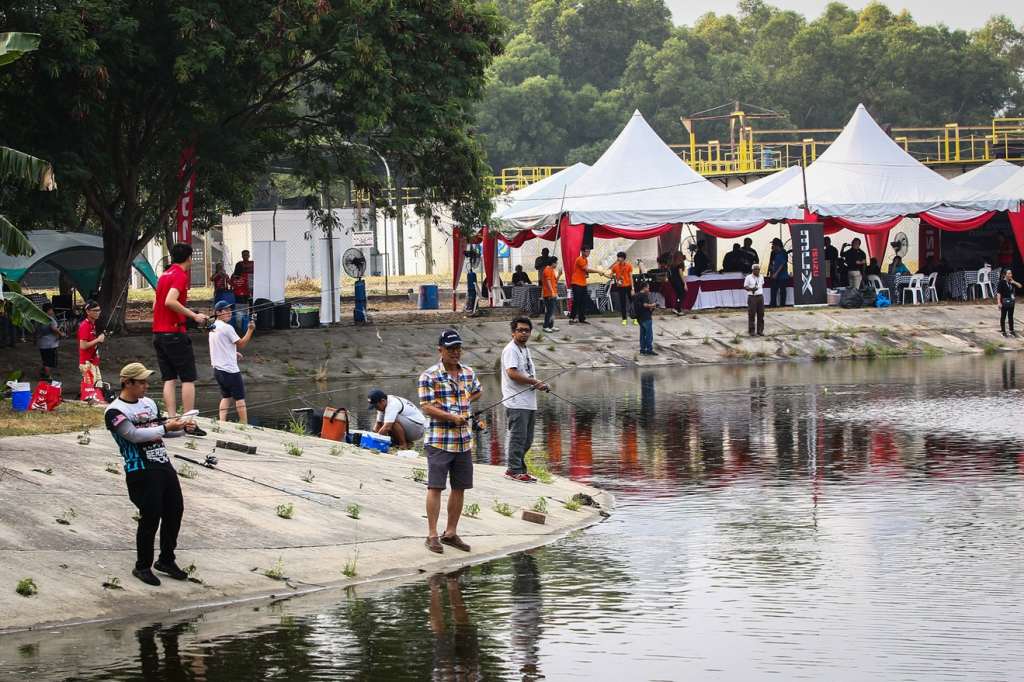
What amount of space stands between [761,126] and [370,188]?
7484 centimetres

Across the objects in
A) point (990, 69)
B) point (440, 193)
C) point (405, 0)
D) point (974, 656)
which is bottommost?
point (974, 656)

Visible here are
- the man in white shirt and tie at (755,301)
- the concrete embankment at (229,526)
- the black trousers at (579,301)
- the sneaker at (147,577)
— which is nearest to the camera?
the concrete embankment at (229,526)

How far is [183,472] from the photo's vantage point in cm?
1309

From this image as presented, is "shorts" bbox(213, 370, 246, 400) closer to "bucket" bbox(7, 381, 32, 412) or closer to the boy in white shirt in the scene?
the boy in white shirt

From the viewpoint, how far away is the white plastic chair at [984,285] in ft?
137

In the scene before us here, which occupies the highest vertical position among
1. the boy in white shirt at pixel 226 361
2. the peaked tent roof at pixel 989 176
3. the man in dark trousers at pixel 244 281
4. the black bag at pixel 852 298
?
the peaked tent roof at pixel 989 176

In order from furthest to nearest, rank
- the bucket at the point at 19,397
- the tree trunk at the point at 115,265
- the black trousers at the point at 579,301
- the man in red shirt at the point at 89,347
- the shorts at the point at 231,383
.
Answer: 1. the black trousers at the point at 579,301
2. the tree trunk at the point at 115,265
3. the man in red shirt at the point at 89,347
4. the shorts at the point at 231,383
5. the bucket at the point at 19,397

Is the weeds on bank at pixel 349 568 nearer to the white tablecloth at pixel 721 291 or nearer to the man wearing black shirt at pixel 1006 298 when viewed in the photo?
the man wearing black shirt at pixel 1006 298

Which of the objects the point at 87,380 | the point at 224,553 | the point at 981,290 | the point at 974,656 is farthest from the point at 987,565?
the point at 981,290

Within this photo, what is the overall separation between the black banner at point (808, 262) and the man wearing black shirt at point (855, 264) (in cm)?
135

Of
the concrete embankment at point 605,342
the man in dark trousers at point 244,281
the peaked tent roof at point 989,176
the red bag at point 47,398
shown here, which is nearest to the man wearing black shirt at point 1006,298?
the concrete embankment at point 605,342

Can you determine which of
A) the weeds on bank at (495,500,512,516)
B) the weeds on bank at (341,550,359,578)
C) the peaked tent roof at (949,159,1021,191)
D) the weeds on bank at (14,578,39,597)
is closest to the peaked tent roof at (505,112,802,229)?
the peaked tent roof at (949,159,1021,191)

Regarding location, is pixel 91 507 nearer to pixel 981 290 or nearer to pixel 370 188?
pixel 370 188

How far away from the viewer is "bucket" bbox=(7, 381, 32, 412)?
17156 millimetres
